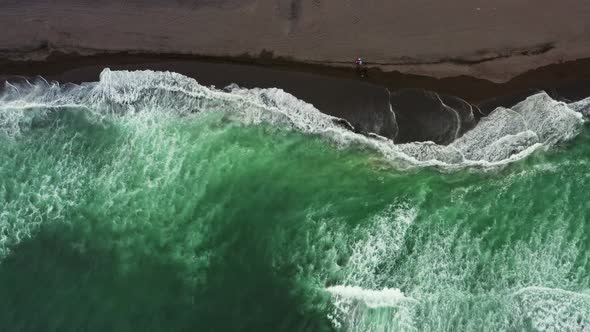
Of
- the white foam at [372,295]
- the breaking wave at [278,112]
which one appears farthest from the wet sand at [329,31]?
the white foam at [372,295]

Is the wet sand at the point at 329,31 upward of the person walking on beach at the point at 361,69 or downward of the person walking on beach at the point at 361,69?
upward

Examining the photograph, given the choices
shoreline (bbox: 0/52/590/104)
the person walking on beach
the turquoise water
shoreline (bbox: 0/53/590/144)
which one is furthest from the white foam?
the person walking on beach

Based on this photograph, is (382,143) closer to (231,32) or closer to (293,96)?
(293,96)

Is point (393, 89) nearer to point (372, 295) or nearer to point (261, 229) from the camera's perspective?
point (261, 229)

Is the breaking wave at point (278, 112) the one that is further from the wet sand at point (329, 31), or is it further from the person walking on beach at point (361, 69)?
the person walking on beach at point (361, 69)

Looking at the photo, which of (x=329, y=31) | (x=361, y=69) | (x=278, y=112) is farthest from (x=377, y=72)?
(x=278, y=112)

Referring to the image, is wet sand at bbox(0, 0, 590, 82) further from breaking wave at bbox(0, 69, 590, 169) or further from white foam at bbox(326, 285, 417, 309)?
white foam at bbox(326, 285, 417, 309)

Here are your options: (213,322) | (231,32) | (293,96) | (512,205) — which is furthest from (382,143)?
(213,322)

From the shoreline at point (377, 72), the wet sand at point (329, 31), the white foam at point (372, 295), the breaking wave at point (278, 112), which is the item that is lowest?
the white foam at point (372, 295)
